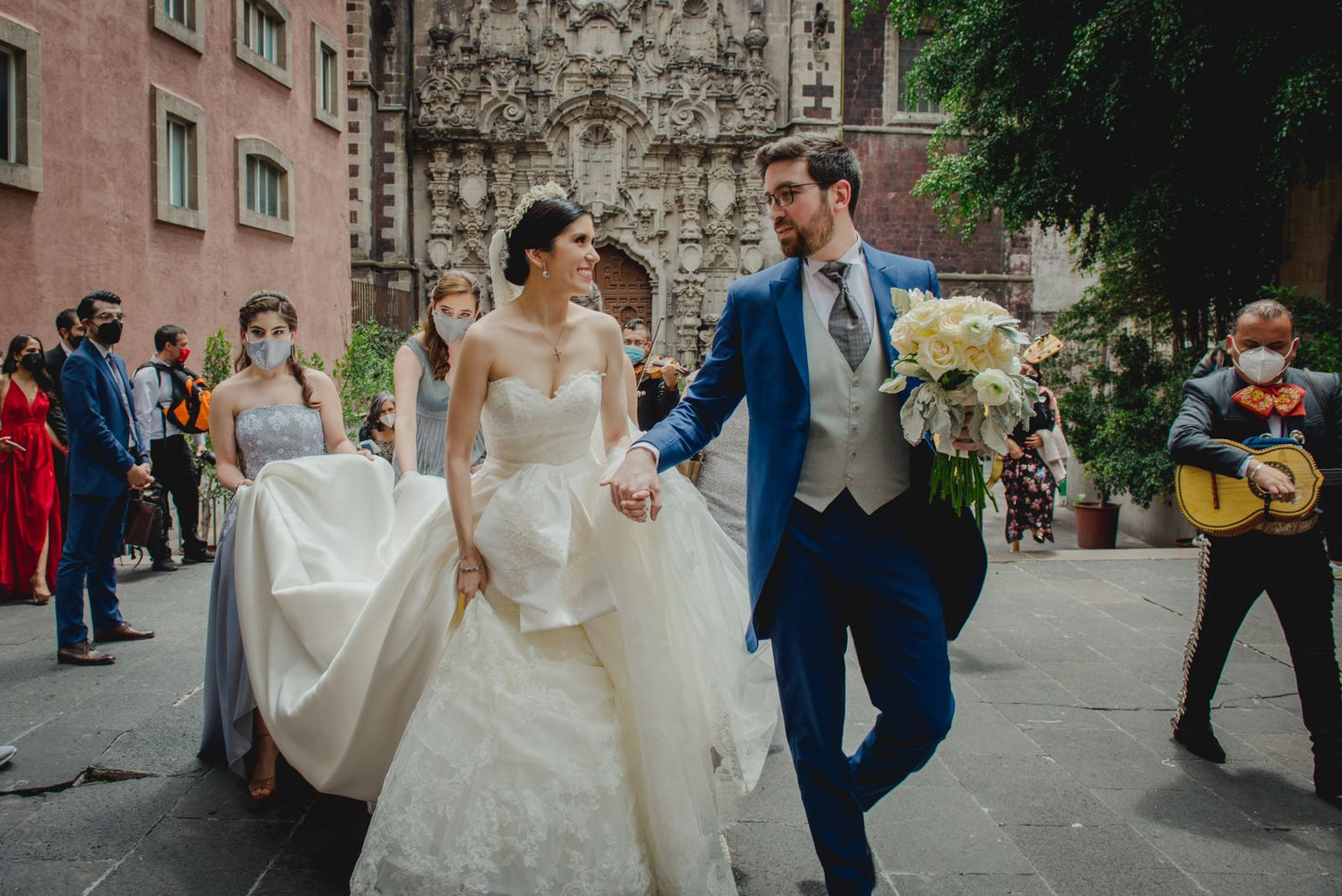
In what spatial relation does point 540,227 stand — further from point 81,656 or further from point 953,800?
point 81,656

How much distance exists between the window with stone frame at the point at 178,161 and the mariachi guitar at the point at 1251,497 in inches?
486

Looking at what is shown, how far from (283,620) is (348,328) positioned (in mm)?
16175

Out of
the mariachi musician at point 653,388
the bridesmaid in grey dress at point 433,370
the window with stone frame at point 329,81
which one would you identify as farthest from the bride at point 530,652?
the window with stone frame at point 329,81

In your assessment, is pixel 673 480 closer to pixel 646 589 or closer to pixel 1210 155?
pixel 646 589

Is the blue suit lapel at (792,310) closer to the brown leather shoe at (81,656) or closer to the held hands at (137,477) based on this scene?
the held hands at (137,477)

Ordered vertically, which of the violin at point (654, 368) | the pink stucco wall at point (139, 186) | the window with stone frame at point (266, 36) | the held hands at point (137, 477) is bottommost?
the held hands at point (137, 477)

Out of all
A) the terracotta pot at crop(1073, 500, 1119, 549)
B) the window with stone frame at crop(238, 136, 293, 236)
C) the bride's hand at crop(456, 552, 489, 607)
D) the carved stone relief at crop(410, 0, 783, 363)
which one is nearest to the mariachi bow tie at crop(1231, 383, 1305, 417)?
the bride's hand at crop(456, 552, 489, 607)

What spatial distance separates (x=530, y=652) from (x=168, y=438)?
24.1ft

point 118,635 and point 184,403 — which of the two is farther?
point 184,403

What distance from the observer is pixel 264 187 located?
1592 cm

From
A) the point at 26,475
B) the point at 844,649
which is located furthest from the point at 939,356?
the point at 26,475

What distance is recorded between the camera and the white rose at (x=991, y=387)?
106 inches

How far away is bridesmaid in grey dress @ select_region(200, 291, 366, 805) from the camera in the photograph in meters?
4.01

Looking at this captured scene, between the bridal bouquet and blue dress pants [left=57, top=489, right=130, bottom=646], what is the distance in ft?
16.5
